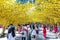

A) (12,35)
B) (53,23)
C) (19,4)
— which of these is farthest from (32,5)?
(12,35)

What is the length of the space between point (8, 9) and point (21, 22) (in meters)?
0.39

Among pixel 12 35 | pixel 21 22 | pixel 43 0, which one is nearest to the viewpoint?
pixel 12 35

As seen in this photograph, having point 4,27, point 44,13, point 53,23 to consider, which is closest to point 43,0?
point 44,13

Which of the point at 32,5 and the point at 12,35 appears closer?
the point at 12,35

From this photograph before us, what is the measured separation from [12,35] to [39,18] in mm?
1303

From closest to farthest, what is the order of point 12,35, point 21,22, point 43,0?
point 12,35 < point 43,0 < point 21,22

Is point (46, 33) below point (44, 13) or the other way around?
below

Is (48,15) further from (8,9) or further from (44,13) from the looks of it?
(8,9)

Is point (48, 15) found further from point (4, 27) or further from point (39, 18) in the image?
point (4, 27)

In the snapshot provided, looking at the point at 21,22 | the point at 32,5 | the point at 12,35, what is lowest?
the point at 12,35

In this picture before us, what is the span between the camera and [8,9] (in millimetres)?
4051

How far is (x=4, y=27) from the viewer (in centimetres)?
411

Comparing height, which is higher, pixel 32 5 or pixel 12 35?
pixel 32 5

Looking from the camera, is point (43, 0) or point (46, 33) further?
point (46, 33)
